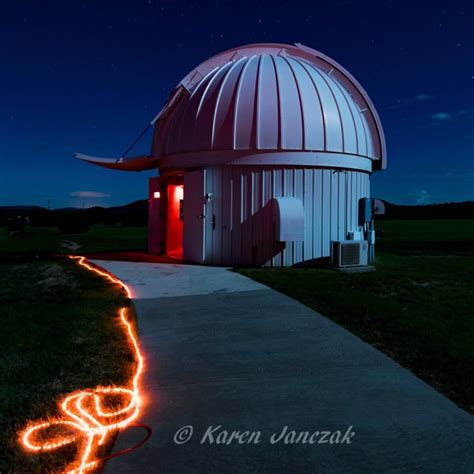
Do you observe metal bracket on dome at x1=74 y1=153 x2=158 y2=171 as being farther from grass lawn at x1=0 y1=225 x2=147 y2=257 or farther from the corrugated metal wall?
grass lawn at x1=0 y1=225 x2=147 y2=257

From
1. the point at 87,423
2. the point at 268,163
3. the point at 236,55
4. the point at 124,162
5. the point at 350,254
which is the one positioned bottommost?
the point at 87,423

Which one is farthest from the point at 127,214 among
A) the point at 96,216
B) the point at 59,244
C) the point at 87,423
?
the point at 87,423

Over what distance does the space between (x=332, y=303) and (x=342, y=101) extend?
21.8 feet

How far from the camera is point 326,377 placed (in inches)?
142

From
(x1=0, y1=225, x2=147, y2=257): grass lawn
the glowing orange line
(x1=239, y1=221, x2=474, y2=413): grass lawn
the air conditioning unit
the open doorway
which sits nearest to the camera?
the glowing orange line

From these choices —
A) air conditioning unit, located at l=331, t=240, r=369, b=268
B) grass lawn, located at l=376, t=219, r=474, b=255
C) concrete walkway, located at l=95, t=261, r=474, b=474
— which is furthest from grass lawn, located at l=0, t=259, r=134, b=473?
grass lawn, located at l=376, t=219, r=474, b=255

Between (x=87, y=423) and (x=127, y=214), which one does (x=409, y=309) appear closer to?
(x=87, y=423)

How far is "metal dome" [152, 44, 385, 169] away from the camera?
33.5ft

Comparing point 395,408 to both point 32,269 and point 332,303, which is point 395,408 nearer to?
point 332,303

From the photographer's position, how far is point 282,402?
3.17 m

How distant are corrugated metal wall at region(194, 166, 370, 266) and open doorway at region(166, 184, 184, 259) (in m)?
2.78

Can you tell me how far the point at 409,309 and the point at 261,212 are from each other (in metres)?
4.80

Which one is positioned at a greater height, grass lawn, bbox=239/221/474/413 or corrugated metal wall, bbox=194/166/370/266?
corrugated metal wall, bbox=194/166/370/266

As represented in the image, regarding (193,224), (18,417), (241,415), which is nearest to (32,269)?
(193,224)
